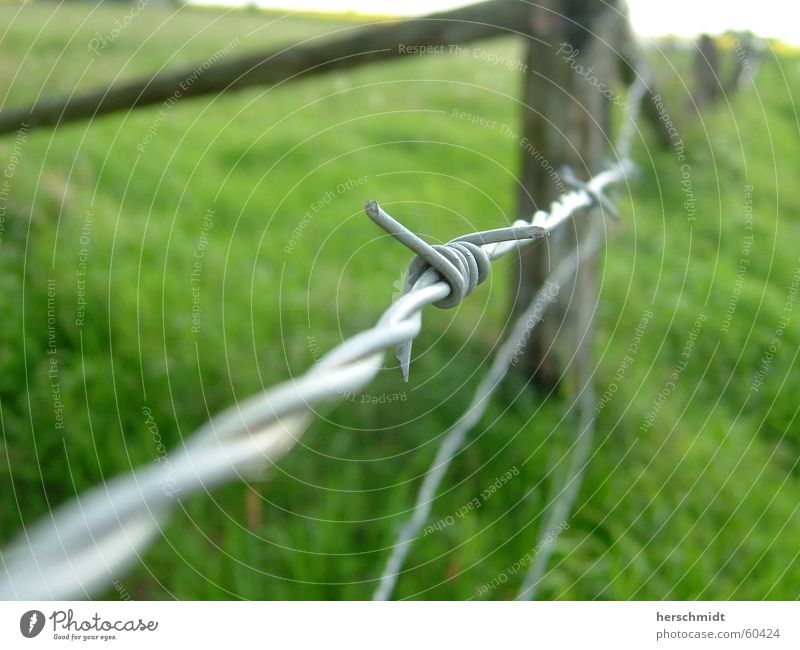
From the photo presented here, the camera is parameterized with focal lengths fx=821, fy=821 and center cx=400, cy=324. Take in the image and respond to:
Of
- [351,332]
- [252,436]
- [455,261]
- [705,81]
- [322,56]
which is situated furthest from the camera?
[705,81]

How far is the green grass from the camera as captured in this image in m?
0.81

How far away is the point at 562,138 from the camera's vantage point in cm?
90

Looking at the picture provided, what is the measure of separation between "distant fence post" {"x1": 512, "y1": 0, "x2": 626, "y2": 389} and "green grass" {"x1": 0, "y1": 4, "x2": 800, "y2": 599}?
7 centimetres

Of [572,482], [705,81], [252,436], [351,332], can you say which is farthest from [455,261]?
[705,81]

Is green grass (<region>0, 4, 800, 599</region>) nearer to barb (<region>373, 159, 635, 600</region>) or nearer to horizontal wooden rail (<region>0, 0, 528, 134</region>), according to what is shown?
barb (<region>373, 159, 635, 600</region>)

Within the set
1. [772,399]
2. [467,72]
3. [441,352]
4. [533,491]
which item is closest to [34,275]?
[441,352]

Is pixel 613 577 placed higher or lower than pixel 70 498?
lower

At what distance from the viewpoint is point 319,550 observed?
0.78 meters

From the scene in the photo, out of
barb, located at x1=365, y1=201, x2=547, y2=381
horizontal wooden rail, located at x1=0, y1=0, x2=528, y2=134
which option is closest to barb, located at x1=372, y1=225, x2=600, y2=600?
horizontal wooden rail, located at x1=0, y1=0, x2=528, y2=134

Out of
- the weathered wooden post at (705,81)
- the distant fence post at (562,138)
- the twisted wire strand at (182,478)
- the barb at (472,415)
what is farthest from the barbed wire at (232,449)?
the weathered wooden post at (705,81)

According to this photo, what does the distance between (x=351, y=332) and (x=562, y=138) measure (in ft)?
1.14

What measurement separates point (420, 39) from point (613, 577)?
56 centimetres

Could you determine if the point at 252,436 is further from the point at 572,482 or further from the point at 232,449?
the point at 572,482
